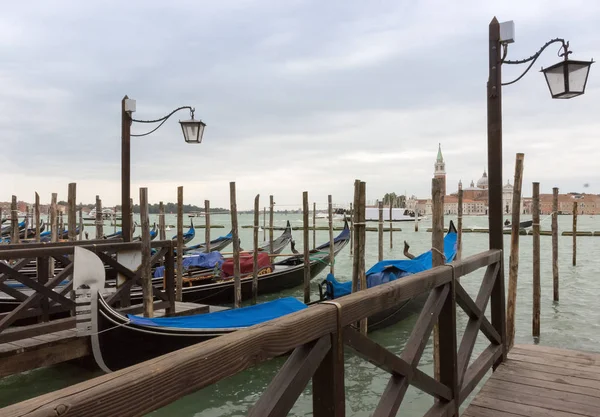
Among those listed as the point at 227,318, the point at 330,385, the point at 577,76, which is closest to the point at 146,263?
the point at 227,318

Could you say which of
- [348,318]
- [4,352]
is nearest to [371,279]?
[4,352]

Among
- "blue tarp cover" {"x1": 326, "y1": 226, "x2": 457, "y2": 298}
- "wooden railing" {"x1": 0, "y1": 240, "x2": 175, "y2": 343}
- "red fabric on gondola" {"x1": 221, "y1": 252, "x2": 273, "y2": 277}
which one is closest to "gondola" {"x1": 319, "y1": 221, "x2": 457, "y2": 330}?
"blue tarp cover" {"x1": 326, "y1": 226, "x2": 457, "y2": 298}

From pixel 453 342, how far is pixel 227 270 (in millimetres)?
7283

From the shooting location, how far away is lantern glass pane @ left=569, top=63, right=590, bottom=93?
10.8 feet

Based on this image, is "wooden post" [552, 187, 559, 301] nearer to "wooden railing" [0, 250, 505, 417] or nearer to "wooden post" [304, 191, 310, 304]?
"wooden post" [304, 191, 310, 304]

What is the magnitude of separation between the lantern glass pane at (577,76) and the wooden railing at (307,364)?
5.76ft

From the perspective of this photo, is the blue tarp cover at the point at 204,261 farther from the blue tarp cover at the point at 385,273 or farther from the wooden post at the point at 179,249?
the blue tarp cover at the point at 385,273

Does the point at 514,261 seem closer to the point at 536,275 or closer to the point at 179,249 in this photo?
the point at 536,275

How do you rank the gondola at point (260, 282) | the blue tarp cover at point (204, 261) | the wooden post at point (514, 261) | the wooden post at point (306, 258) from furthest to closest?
the blue tarp cover at point (204, 261) < the gondola at point (260, 282) < the wooden post at point (306, 258) < the wooden post at point (514, 261)

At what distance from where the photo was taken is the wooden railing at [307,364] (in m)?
0.82

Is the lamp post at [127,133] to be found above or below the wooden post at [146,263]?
above

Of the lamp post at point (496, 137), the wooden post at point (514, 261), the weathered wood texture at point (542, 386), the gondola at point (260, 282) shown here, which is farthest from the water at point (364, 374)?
the lamp post at point (496, 137)

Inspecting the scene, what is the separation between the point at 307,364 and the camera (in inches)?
48.4

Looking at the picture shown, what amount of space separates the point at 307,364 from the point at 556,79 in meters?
3.07
